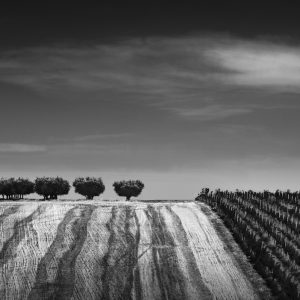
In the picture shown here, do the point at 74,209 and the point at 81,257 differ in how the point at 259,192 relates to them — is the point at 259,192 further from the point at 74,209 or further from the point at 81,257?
the point at 81,257

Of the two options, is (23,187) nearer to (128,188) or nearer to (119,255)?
(128,188)

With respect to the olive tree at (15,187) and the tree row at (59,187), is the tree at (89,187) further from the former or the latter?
the olive tree at (15,187)

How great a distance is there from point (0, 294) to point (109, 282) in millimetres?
4702

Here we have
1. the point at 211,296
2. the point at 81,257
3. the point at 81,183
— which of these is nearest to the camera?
the point at 211,296

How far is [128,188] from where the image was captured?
Result: 58281 millimetres

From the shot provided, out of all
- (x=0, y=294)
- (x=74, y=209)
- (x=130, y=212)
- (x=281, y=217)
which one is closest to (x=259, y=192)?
(x=281, y=217)

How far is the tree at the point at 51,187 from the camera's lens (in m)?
54.9

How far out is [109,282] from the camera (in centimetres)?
2495

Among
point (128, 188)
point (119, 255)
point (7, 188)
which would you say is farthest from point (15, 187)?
point (119, 255)

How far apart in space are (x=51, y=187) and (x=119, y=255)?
2744 cm

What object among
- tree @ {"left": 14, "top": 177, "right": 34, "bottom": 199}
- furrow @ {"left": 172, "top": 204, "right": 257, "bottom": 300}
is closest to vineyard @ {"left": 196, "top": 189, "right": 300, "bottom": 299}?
furrow @ {"left": 172, "top": 204, "right": 257, "bottom": 300}

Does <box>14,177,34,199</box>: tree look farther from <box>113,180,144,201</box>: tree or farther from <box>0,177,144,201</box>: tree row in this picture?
<box>113,180,144,201</box>: tree

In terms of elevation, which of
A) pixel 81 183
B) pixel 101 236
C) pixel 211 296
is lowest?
pixel 211 296

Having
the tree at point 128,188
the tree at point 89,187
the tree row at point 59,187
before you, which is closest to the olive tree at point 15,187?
the tree row at point 59,187
